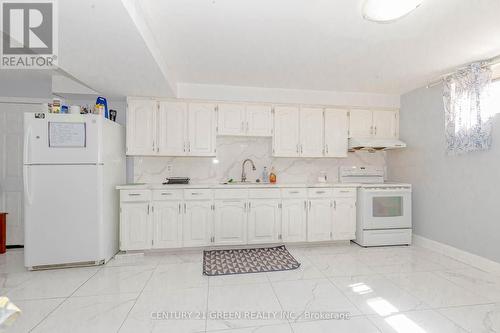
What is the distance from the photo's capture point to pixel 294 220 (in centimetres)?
353

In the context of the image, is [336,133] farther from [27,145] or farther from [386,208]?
[27,145]

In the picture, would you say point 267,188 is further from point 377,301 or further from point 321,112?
point 377,301

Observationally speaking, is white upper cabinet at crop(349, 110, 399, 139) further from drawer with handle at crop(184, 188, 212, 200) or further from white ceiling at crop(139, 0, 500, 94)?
drawer with handle at crop(184, 188, 212, 200)

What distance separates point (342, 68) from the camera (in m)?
2.99

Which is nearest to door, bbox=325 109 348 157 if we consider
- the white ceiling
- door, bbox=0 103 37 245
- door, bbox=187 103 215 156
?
the white ceiling

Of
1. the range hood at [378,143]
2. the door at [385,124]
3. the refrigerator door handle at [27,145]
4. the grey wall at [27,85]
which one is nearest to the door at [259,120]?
the range hood at [378,143]

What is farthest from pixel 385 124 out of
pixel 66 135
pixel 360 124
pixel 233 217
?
pixel 66 135

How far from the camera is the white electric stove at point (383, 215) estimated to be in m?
3.56

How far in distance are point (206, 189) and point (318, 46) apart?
2.25 m

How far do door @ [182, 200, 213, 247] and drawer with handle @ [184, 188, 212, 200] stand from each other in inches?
2.3

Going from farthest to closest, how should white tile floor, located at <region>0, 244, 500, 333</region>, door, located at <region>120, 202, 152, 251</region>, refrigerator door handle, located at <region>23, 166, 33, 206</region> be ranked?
1. door, located at <region>120, 202, 152, 251</region>
2. refrigerator door handle, located at <region>23, 166, 33, 206</region>
3. white tile floor, located at <region>0, 244, 500, 333</region>

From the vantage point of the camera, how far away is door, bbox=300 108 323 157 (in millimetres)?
3850

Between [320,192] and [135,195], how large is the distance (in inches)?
105

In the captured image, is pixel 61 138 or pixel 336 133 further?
pixel 336 133
